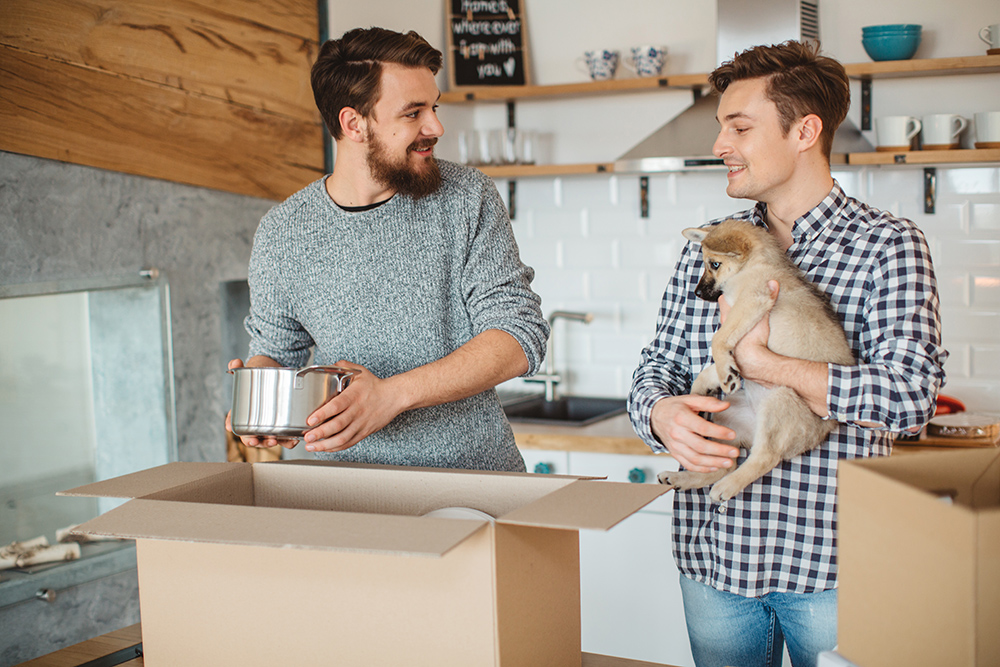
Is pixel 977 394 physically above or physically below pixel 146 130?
below

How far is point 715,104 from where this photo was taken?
2.96 metres

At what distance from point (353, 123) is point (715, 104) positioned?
5.53ft

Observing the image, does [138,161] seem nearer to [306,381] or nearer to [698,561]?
[306,381]

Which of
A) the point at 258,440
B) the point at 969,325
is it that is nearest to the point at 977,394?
the point at 969,325

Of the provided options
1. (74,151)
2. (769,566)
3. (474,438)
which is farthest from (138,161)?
(769,566)

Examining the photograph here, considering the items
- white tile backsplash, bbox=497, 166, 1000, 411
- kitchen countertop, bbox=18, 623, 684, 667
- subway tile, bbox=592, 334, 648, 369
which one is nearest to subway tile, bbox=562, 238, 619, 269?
white tile backsplash, bbox=497, 166, 1000, 411

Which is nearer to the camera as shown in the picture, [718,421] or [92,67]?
[718,421]

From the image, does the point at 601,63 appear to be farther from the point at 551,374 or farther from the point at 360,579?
the point at 360,579

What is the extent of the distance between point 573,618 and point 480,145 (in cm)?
244

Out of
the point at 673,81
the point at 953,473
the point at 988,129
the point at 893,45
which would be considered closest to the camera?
the point at 953,473

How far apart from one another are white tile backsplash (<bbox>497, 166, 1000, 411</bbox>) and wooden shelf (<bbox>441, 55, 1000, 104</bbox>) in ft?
1.05

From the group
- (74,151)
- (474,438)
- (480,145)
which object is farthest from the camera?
(480,145)

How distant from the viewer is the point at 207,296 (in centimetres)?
255

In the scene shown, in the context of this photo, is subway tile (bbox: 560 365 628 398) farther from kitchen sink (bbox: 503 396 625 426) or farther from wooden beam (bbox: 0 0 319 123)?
wooden beam (bbox: 0 0 319 123)
